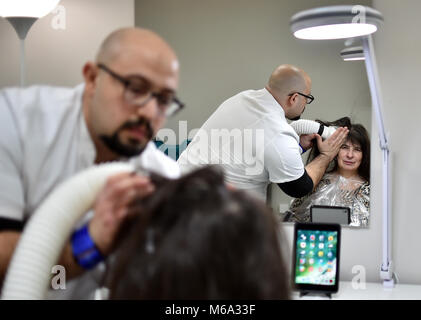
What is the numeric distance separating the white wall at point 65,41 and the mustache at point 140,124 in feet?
0.76

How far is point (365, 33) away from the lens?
1200 mm

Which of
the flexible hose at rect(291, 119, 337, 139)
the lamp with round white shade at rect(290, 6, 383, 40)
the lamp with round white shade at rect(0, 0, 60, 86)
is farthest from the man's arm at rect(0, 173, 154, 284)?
the flexible hose at rect(291, 119, 337, 139)

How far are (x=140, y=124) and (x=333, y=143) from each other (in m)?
1.35

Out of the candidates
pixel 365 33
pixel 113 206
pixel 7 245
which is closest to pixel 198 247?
pixel 113 206

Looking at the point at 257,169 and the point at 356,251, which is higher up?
A: the point at 257,169

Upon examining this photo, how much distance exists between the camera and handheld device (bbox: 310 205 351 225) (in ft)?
5.87

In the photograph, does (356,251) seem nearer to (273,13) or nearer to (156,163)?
(273,13)

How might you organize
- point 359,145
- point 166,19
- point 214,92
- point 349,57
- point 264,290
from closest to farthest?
point 264,290
point 166,19
point 214,92
point 349,57
point 359,145

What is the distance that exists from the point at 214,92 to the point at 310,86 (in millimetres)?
290

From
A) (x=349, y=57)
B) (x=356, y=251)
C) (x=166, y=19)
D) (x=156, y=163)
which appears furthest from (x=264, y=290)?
(x=356, y=251)

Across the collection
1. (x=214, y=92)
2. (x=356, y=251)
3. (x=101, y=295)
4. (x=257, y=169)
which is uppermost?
(x=214, y=92)

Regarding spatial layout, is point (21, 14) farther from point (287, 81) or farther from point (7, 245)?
point (287, 81)

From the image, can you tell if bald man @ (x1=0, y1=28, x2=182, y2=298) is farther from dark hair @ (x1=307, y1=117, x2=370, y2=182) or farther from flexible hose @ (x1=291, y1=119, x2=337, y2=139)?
dark hair @ (x1=307, y1=117, x2=370, y2=182)

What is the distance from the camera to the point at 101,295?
56 centimetres
